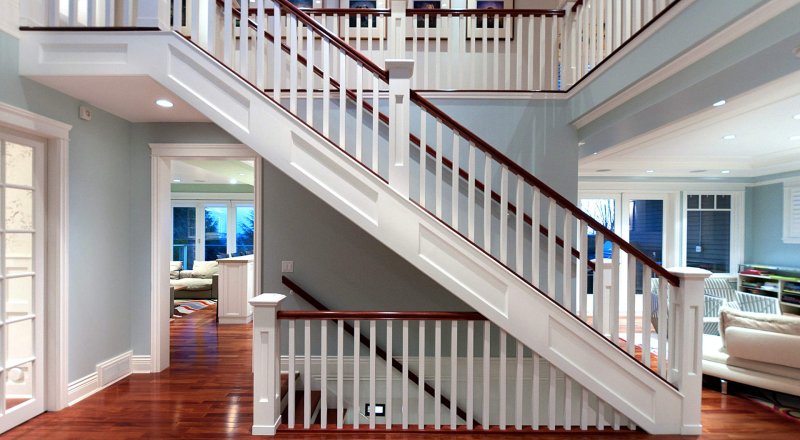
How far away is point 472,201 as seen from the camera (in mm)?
2611

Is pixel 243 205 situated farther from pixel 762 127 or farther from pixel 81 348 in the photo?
pixel 762 127

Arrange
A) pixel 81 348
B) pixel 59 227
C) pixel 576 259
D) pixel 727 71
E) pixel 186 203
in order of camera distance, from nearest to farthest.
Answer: pixel 727 71 → pixel 59 227 → pixel 81 348 → pixel 576 259 → pixel 186 203

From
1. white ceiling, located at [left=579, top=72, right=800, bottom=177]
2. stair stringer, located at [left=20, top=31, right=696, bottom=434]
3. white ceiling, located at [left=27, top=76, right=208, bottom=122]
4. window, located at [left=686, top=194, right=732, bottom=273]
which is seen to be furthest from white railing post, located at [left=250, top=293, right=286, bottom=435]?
window, located at [left=686, top=194, right=732, bottom=273]

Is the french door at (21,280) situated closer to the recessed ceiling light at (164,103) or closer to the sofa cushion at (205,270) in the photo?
the recessed ceiling light at (164,103)

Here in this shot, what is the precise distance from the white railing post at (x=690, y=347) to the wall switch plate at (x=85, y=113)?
14.8ft

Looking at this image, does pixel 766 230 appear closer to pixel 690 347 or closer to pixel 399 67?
pixel 690 347

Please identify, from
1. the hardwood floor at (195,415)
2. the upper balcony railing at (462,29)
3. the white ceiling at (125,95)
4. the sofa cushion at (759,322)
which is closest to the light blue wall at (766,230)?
the sofa cushion at (759,322)

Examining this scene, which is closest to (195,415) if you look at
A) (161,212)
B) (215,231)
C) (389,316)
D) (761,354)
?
(389,316)

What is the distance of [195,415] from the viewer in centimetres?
289

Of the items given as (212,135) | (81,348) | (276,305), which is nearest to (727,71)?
(276,305)

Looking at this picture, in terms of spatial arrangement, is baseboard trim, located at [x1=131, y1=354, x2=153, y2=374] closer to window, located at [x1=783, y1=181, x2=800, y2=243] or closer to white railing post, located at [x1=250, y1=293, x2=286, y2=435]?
white railing post, located at [x1=250, y1=293, x2=286, y2=435]

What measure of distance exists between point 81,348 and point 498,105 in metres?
4.09

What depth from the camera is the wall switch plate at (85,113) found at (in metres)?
3.11

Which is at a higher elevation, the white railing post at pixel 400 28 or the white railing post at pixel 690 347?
the white railing post at pixel 400 28
